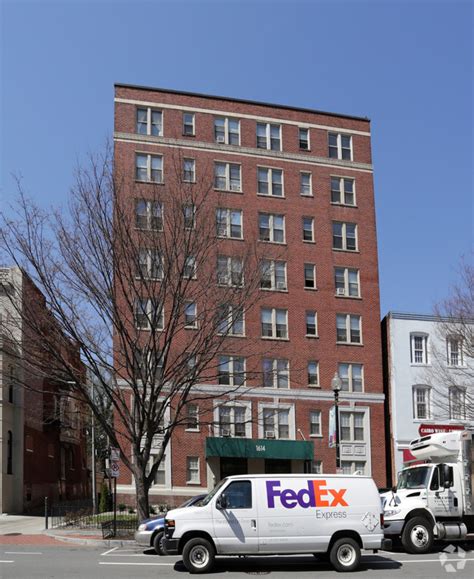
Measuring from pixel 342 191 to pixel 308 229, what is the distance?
12.1ft

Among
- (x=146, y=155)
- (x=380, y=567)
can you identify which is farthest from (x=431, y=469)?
(x=146, y=155)

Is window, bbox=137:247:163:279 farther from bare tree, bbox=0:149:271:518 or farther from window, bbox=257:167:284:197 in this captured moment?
window, bbox=257:167:284:197

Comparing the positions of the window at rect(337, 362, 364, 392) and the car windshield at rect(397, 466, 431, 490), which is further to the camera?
the window at rect(337, 362, 364, 392)

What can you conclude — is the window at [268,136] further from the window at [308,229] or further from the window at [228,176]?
the window at [308,229]

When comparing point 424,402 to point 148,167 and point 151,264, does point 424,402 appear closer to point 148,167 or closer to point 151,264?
point 148,167

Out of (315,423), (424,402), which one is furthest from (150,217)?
(424,402)

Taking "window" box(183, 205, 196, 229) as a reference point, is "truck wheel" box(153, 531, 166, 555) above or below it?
below

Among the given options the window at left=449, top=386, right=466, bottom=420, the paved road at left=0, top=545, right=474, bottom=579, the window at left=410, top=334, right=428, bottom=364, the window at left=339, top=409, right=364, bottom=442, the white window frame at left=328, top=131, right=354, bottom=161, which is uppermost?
the white window frame at left=328, top=131, right=354, bottom=161

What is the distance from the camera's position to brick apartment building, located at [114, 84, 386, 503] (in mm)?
43594

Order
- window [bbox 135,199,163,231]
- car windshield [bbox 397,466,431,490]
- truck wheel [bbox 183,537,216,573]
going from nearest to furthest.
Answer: truck wheel [bbox 183,537,216,573]
car windshield [bbox 397,466,431,490]
window [bbox 135,199,163,231]

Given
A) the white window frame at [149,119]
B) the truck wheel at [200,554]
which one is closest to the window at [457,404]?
the truck wheel at [200,554]

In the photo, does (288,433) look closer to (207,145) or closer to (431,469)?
(207,145)

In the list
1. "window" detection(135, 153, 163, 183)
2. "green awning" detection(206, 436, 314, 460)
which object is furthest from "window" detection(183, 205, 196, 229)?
"green awning" detection(206, 436, 314, 460)

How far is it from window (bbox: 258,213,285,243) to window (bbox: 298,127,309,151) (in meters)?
5.26
